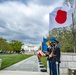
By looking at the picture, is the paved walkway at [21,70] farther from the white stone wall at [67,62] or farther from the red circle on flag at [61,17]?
the red circle on flag at [61,17]

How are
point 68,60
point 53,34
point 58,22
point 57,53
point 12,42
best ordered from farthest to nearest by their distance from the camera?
1. point 12,42
2. point 53,34
3. point 68,60
4. point 58,22
5. point 57,53

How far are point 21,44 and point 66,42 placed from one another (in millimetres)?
130625

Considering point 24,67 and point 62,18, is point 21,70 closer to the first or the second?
point 24,67

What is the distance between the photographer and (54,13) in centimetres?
1077

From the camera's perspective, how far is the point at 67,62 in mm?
12680

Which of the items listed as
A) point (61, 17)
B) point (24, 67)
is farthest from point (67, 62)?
point (24, 67)

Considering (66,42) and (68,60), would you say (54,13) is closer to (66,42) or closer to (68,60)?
(68,60)

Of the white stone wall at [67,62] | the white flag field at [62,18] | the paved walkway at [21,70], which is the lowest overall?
the paved walkway at [21,70]

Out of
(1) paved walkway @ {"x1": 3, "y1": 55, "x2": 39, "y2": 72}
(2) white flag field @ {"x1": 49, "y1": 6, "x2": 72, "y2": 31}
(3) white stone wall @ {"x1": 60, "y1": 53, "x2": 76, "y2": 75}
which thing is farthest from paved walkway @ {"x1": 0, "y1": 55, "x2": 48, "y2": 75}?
(2) white flag field @ {"x1": 49, "y1": 6, "x2": 72, "y2": 31}

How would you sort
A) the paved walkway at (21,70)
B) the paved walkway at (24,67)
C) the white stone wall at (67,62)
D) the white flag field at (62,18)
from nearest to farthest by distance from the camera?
the white flag field at (62,18)
the white stone wall at (67,62)
the paved walkway at (21,70)
the paved walkway at (24,67)

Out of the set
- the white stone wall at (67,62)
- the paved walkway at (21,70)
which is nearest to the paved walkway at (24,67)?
the paved walkway at (21,70)

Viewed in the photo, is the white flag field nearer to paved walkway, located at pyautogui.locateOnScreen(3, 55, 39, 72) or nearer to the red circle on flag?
→ the red circle on flag

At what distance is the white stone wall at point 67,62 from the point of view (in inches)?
499

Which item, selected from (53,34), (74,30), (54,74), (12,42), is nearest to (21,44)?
(12,42)
